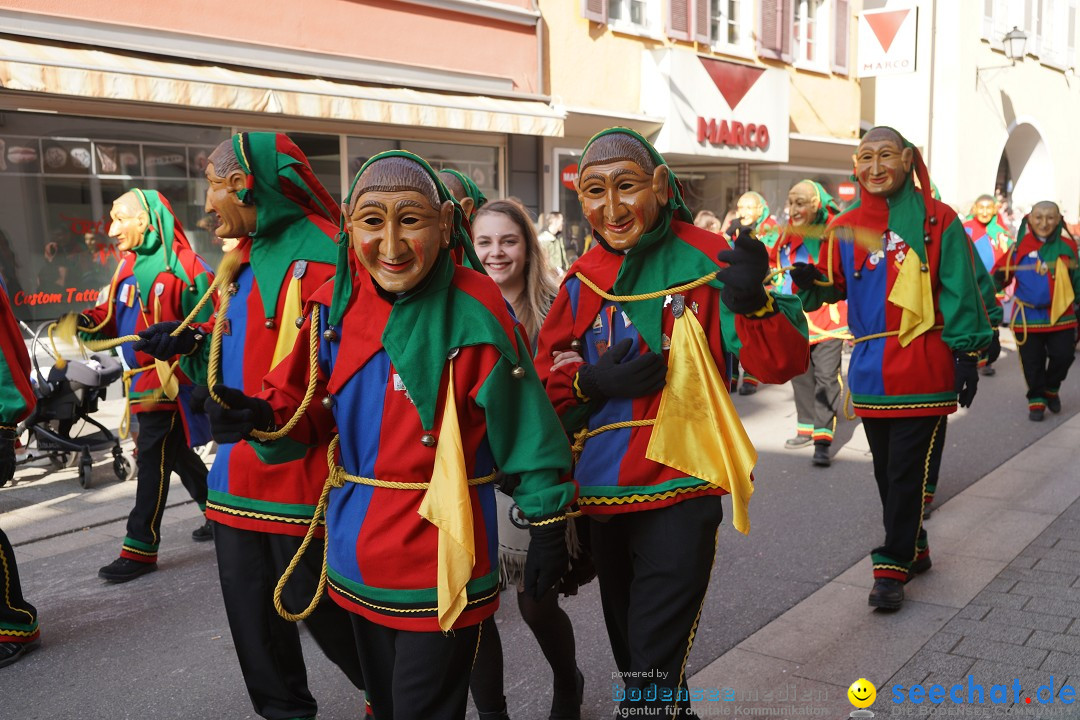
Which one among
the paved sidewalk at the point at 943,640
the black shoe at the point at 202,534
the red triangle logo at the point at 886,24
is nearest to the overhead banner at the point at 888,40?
the red triangle logo at the point at 886,24

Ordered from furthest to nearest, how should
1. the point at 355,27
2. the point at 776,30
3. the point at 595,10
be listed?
the point at 776,30
the point at 595,10
the point at 355,27

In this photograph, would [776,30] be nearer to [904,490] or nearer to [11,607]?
[904,490]

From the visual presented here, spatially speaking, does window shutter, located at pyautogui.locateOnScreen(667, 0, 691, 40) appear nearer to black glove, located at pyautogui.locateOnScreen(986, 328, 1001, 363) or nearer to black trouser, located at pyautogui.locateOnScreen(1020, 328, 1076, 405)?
black trouser, located at pyautogui.locateOnScreen(1020, 328, 1076, 405)

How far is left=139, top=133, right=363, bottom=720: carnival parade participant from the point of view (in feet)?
11.0

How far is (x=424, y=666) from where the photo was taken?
2609 millimetres

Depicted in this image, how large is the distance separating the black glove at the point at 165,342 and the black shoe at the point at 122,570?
2.53 meters

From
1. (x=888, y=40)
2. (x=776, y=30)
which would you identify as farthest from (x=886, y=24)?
(x=776, y=30)

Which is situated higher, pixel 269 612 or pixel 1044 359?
pixel 269 612

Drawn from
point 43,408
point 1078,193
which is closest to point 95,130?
point 43,408

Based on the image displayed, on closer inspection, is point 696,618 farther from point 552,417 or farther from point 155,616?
point 155,616

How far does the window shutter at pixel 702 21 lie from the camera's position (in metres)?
17.3

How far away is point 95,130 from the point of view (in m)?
10.7

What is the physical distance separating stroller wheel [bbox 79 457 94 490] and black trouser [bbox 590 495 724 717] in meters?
5.56

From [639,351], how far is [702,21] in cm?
1546
